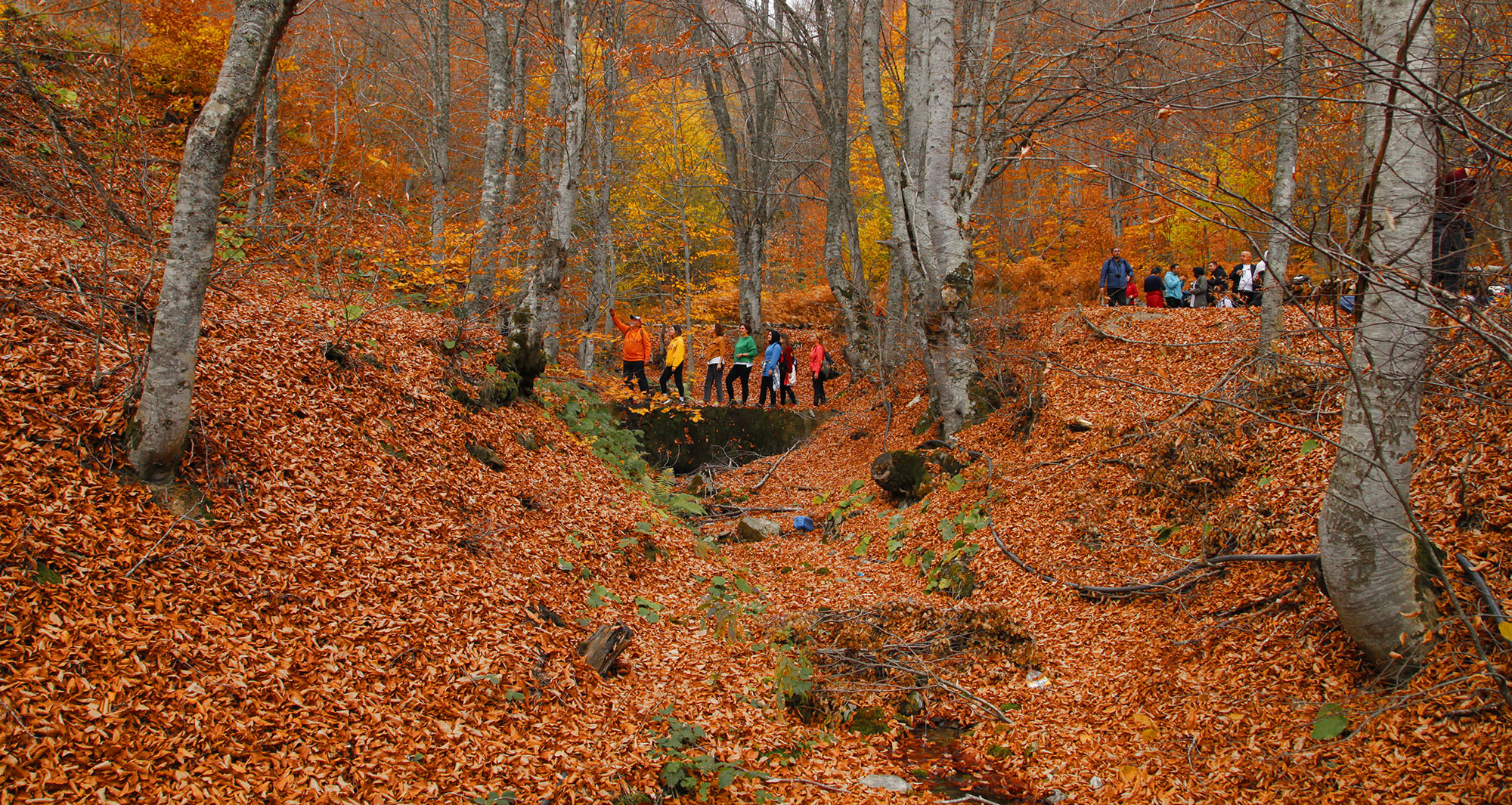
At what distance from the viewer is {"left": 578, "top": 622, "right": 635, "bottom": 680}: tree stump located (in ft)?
15.0

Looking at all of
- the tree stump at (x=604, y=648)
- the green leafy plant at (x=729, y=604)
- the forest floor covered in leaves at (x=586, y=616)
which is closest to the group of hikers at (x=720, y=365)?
the forest floor covered in leaves at (x=586, y=616)

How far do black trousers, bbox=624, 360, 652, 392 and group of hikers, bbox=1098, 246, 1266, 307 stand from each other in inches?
353

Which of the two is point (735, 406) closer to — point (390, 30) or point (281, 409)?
point (281, 409)

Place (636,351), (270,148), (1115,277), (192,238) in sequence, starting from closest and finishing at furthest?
1. (192,238)
2. (270,148)
3. (636,351)
4. (1115,277)

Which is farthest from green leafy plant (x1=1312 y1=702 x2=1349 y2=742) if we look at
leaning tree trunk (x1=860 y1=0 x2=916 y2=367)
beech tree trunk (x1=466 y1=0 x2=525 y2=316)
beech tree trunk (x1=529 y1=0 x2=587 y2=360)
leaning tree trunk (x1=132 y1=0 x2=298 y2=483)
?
beech tree trunk (x1=466 y1=0 x2=525 y2=316)

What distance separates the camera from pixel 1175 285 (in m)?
15.3

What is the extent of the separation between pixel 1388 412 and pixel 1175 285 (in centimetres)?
1348

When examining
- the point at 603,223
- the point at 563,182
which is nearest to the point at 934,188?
the point at 563,182

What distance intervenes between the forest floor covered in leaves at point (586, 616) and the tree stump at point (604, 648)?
0.11 metres

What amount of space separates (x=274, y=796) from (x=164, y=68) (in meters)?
15.6

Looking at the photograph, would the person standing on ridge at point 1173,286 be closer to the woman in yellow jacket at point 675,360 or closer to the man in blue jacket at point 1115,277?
the man in blue jacket at point 1115,277

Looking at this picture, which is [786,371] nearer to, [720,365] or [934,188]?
[720,365]

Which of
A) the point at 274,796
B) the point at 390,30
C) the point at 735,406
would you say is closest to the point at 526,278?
the point at 735,406

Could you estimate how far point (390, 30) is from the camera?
68.2 ft
